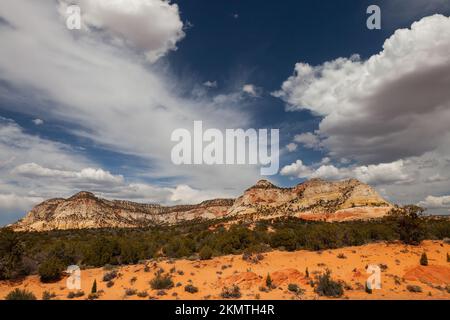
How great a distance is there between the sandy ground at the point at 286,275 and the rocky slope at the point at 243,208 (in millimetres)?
62239

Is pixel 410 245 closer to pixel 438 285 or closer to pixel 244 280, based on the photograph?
pixel 438 285

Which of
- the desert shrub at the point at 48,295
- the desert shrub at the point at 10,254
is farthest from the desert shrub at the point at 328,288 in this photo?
the desert shrub at the point at 10,254

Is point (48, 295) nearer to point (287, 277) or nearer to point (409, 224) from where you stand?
point (287, 277)

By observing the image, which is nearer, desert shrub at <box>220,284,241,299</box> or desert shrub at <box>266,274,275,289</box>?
desert shrub at <box>220,284,241,299</box>

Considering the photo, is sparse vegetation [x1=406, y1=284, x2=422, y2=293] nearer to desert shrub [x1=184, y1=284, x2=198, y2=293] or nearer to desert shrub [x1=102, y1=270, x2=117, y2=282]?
desert shrub [x1=184, y1=284, x2=198, y2=293]

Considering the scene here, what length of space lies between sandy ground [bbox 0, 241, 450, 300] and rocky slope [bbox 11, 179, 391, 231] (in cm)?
6224

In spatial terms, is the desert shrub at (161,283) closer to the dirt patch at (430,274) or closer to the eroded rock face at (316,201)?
the dirt patch at (430,274)

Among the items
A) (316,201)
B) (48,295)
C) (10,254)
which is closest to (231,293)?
(48,295)

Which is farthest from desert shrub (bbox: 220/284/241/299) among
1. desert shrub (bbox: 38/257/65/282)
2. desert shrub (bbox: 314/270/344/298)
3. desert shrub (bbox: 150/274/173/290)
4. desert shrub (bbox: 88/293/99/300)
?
desert shrub (bbox: 38/257/65/282)

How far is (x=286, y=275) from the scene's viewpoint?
2036cm

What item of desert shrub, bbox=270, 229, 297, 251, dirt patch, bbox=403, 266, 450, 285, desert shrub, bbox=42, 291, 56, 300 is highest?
desert shrub, bbox=270, 229, 297, 251

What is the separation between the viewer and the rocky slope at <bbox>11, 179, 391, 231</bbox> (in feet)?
316

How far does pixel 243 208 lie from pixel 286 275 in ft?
373
